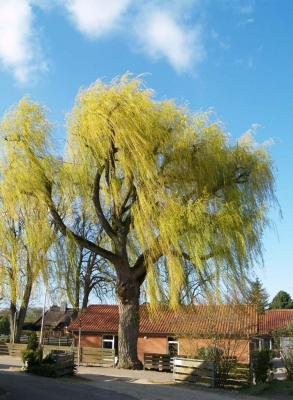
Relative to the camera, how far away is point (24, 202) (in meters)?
16.6

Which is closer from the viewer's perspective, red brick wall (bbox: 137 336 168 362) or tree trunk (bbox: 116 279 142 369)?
tree trunk (bbox: 116 279 142 369)

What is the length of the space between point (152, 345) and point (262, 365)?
1767 centimetres

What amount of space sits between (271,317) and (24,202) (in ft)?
108

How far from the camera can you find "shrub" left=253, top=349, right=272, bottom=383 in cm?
1583

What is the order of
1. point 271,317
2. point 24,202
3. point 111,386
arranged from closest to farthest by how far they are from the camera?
point 111,386
point 24,202
point 271,317

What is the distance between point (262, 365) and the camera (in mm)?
15906

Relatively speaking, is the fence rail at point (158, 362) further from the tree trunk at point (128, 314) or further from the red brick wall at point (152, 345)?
the red brick wall at point (152, 345)

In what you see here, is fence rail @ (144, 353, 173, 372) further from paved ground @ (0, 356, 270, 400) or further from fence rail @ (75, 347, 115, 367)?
paved ground @ (0, 356, 270, 400)

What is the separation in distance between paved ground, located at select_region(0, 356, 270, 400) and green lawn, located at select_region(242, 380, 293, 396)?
2.14ft

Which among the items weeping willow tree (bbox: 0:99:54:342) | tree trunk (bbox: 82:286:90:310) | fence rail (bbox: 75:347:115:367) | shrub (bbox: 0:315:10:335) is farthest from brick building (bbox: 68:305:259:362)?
shrub (bbox: 0:315:10:335)

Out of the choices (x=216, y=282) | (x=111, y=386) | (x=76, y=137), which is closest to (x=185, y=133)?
(x=76, y=137)

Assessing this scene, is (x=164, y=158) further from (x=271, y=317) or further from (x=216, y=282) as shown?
(x=271, y=317)

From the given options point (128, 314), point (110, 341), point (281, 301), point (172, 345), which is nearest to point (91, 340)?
point (110, 341)

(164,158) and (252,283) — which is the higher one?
(164,158)
